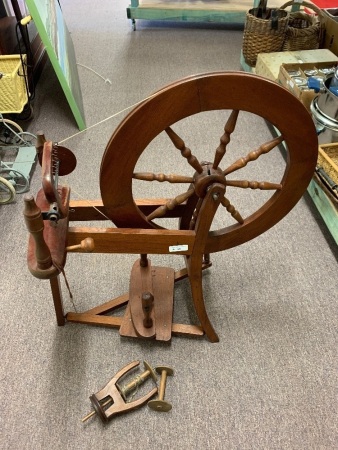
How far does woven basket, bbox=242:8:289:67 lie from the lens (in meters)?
2.39

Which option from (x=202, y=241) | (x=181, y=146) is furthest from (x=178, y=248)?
(x=181, y=146)

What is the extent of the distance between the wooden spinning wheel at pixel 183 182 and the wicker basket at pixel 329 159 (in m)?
0.72

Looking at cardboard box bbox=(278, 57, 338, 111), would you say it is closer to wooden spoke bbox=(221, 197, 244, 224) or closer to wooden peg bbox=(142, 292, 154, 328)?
wooden spoke bbox=(221, 197, 244, 224)

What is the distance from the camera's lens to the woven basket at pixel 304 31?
8.01ft

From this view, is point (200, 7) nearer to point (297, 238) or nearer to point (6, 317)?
point (297, 238)

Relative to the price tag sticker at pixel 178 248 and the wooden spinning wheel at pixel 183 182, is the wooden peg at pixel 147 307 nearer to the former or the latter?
the wooden spinning wheel at pixel 183 182

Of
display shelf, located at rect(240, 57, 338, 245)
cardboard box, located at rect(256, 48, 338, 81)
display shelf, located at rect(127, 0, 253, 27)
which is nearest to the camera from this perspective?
display shelf, located at rect(240, 57, 338, 245)

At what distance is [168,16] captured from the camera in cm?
337

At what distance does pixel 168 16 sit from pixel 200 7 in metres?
0.30

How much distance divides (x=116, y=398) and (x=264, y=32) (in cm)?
235

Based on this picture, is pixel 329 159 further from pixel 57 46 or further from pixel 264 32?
pixel 57 46

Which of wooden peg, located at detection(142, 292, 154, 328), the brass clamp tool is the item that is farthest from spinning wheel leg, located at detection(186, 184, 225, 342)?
the brass clamp tool

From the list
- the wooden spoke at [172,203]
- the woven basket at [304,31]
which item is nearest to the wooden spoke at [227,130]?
the wooden spoke at [172,203]

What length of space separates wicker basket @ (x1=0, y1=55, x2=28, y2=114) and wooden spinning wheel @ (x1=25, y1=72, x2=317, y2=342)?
1.33 metres
